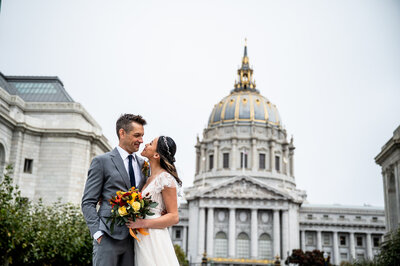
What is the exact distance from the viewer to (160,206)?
20.1 feet

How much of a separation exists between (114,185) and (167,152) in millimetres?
802

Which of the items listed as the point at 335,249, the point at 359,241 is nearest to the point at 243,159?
the point at 335,249

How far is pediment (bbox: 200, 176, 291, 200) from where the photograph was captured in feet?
259

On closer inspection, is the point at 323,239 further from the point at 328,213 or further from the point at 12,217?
the point at 12,217

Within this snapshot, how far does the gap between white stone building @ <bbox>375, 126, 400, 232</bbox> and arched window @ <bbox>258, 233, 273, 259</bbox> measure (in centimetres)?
3425

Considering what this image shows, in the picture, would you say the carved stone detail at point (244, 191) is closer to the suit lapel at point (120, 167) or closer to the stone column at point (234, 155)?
the stone column at point (234, 155)

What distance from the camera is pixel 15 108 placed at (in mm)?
39438

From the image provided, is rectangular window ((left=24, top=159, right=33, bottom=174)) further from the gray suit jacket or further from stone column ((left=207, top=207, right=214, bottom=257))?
stone column ((left=207, top=207, right=214, bottom=257))

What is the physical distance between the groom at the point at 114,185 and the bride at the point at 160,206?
17cm

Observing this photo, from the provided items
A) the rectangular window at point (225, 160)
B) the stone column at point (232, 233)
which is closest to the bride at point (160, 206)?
the stone column at point (232, 233)

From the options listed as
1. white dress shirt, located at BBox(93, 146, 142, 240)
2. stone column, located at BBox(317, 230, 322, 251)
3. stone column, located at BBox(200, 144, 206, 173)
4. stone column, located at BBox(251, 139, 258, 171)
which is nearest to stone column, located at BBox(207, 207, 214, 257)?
stone column, located at BBox(251, 139, 258, 171)

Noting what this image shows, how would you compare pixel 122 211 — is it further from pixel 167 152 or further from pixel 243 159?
pixel 243 159

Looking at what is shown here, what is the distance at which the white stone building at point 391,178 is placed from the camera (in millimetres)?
38500

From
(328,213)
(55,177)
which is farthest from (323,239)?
(55,177)
